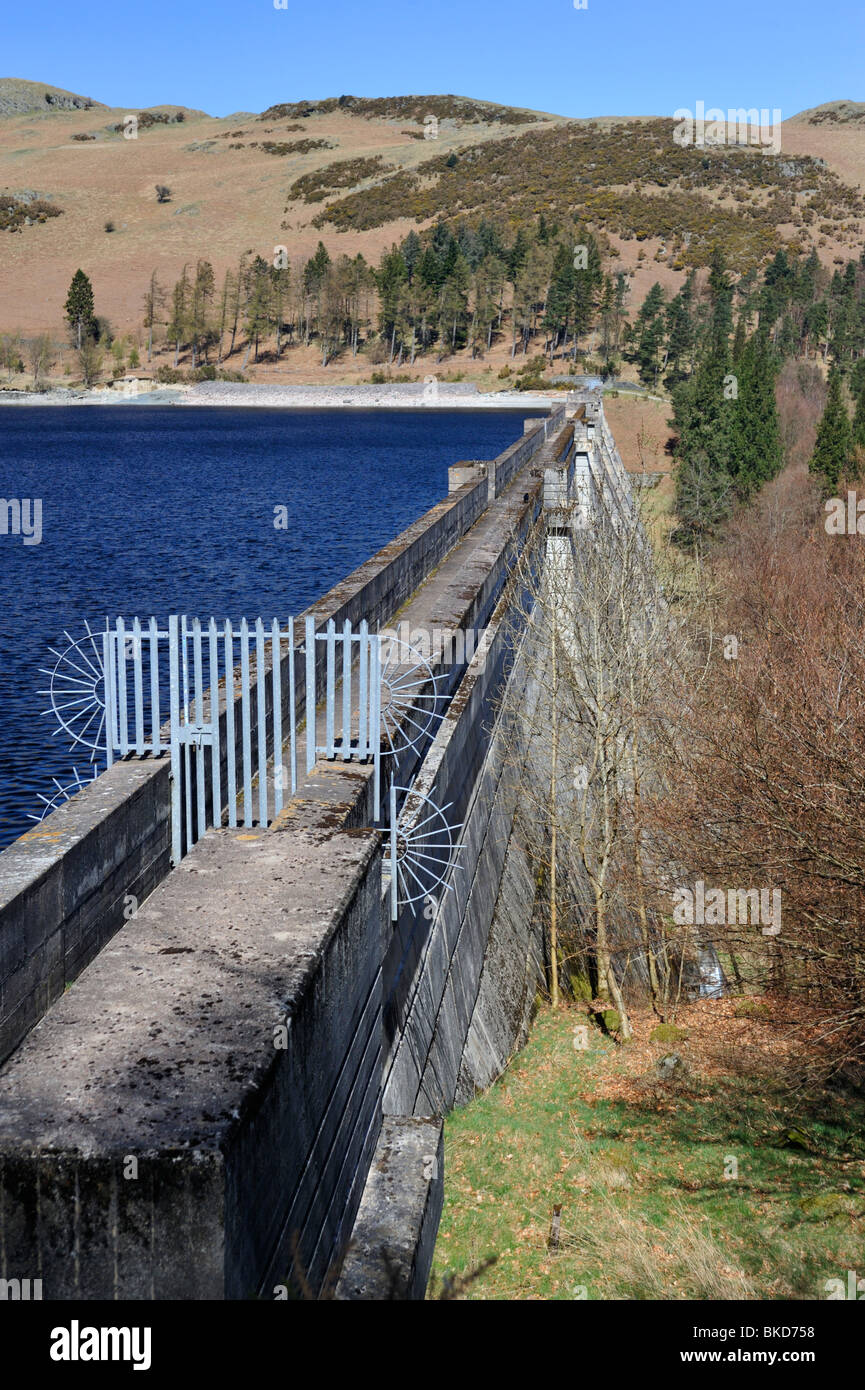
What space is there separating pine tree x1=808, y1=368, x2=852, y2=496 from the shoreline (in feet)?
252

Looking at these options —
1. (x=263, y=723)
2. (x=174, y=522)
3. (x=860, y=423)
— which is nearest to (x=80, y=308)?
(x=174, y=522)

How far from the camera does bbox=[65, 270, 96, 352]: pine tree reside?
15350 centimetres

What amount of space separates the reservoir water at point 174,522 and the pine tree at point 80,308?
43.1 m

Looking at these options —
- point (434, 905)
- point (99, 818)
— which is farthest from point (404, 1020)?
point (99, 818)

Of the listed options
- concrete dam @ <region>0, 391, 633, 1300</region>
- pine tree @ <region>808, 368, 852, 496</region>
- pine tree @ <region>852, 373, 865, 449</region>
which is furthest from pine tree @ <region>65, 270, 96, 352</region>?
concrete dam @ <region>0, 391, 633, 1300</region>

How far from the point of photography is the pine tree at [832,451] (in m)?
61.6

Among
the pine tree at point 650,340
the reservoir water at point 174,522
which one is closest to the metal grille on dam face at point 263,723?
the reservoir water at point 174,522

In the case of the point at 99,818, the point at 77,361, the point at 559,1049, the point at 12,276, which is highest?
the point at 12,276

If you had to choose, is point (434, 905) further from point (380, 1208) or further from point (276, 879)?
point (276, 879)

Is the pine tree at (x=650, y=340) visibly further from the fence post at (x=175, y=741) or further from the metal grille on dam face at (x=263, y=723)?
the fence post at (x=175, y=741)

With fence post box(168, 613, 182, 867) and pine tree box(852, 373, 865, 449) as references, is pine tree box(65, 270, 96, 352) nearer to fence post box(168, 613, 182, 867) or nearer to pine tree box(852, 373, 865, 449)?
pine tree box(852, 373, 865, 449)
